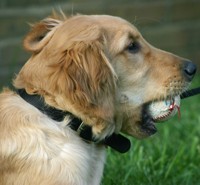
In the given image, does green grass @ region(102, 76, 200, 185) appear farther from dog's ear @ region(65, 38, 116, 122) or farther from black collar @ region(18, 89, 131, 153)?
dog's ear @ region(65, 38, 116, 122)

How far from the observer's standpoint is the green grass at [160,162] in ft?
18.5

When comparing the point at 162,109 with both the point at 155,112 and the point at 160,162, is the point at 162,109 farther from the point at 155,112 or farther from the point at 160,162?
the point at 160,162

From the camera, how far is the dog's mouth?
181 inches

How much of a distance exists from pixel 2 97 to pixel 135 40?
1.04m

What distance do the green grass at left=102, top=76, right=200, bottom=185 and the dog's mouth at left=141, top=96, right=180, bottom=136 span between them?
39.1 inches

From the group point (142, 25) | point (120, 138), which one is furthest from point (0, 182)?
point (142, 25)

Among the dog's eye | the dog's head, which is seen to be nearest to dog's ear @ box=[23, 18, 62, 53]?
the dog's head

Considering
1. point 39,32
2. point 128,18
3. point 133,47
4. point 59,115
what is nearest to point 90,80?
point 59,115

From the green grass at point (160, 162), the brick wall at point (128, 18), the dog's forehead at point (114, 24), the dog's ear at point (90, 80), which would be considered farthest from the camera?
the brick wall at point (128, 18)

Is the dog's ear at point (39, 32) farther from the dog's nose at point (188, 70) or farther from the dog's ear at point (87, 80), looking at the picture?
the dog's nose at point (188, 70)

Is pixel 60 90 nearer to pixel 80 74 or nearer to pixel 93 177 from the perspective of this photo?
pixel 80 74

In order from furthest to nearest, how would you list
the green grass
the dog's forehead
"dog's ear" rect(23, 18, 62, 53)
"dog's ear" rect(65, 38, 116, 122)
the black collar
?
the green grass
"dog's ear" rect(23, 18, 62, 53)
the dog's forehead
the black collar
"dog's ear" rect(65, 38, 116, 122)

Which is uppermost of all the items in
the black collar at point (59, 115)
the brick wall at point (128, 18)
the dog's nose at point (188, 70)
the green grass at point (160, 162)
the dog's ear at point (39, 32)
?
the dog's ear at point (39, 32)

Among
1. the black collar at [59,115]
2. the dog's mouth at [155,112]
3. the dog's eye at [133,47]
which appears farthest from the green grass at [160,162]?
the dog's eye at [133,47]
